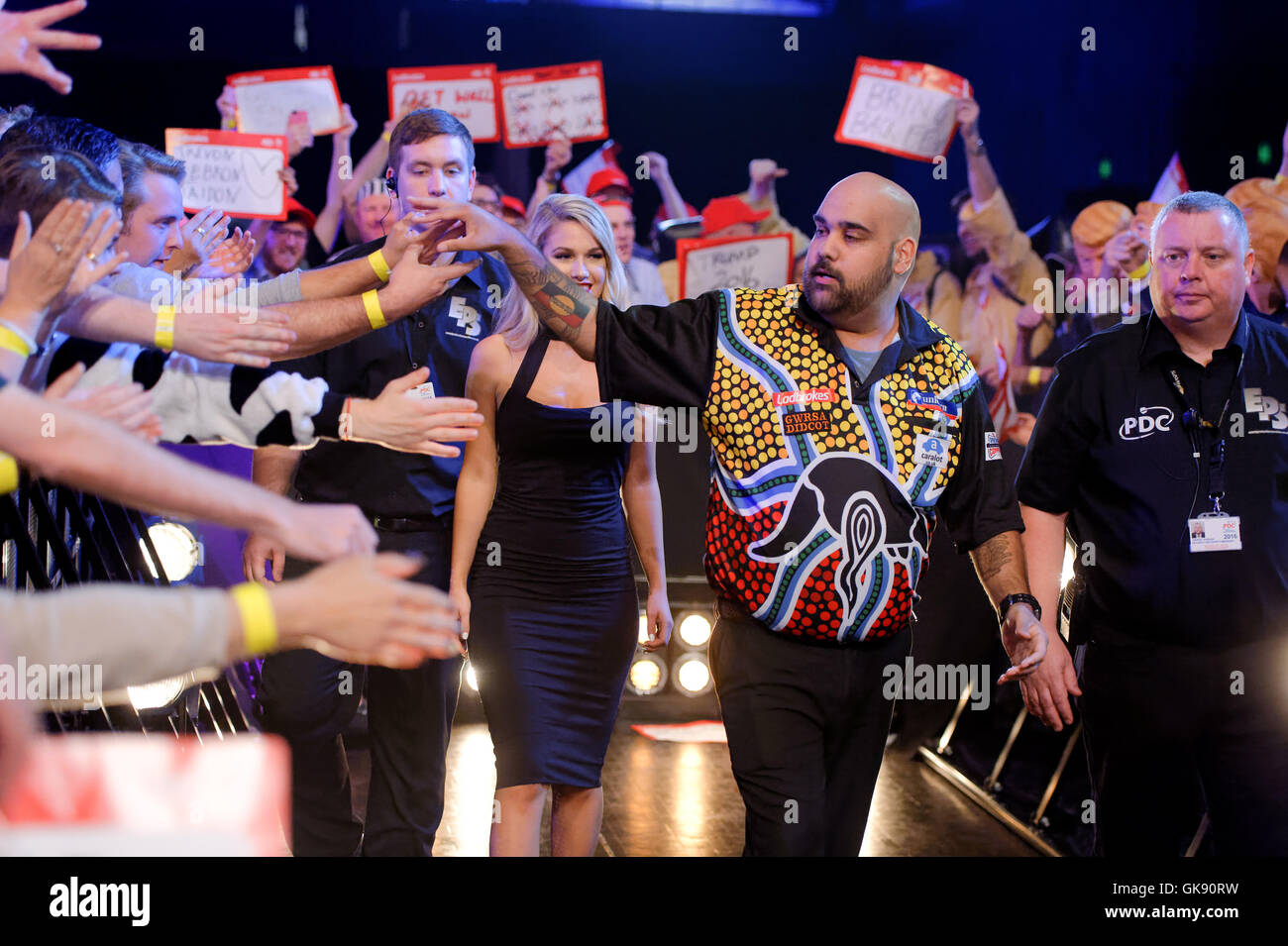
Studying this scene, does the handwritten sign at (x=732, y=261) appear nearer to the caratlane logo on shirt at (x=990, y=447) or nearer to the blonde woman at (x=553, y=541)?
the blonde woman at (x=553, y=541)

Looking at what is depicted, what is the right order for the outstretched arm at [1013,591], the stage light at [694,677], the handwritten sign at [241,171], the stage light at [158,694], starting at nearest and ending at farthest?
the outstretched arm at [1013,591], the stage light at [158,694], the handwritten sign at [241,171], the stage light at [694,677]

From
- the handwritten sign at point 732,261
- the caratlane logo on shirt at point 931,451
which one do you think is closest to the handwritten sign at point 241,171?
the handwritten sign at point 732,261

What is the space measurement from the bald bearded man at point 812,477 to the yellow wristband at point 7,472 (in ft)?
3.13

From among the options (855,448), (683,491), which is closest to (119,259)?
(855,448)

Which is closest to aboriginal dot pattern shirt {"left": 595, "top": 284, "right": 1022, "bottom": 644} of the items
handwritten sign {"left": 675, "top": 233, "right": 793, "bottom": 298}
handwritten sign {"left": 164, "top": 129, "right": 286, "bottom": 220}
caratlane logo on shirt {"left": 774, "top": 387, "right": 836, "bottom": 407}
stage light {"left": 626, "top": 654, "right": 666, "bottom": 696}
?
caratlane logo on shirt {"left": 774, "top": 387, "right": 836, "bottom": 407}

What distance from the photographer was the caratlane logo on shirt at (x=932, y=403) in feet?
8.24

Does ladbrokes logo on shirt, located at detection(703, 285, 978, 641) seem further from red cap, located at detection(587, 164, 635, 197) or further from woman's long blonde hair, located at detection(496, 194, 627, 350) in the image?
red cap, located at detection(587, 164, 635, 197)

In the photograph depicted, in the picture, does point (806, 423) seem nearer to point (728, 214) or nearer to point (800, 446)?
point (800, 446)

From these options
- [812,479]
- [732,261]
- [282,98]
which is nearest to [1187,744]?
[812,479]

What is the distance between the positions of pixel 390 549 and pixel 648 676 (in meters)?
2.07

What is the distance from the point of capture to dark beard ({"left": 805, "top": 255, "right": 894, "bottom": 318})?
2.47 m

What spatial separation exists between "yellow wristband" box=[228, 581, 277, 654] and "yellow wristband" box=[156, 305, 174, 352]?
759 millimetres

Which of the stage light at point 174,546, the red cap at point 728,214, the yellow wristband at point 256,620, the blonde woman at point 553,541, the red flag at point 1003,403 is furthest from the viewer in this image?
the red cap at point 728,214

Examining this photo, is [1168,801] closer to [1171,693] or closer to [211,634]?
[1171,693]
